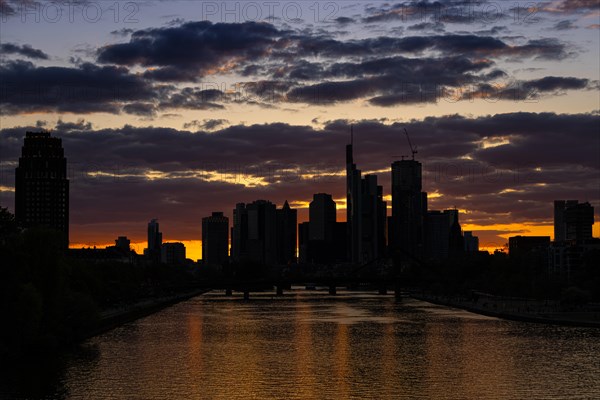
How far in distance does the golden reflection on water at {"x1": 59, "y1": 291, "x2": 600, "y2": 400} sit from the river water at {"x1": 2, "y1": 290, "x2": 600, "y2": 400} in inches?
3.7

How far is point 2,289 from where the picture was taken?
2837 inches

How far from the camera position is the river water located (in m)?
63.8

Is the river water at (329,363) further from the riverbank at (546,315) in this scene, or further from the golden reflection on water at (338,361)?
the riverbank at (546,315)

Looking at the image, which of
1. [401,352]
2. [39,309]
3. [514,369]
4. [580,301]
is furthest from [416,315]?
[39,309]

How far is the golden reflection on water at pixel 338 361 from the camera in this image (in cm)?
6412

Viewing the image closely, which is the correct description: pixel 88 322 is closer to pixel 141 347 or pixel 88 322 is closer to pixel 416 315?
pixel 141 347

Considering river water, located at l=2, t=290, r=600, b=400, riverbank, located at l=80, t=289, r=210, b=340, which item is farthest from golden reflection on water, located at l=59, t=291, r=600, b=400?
riverbank, located at l=80, t=289, r=210, b=340

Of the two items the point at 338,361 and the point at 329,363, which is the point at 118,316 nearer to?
the point at 338,361

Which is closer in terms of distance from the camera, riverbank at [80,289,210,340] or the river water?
the river water

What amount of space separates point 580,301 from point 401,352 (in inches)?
2641

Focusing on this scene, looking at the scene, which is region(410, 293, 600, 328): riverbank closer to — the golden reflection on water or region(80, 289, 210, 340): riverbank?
the golden reflection on water

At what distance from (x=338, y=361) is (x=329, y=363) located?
159 cm

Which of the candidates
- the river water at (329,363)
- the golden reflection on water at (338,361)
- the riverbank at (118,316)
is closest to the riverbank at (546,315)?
the river water at (329,363)

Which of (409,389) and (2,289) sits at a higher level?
(2,289)
